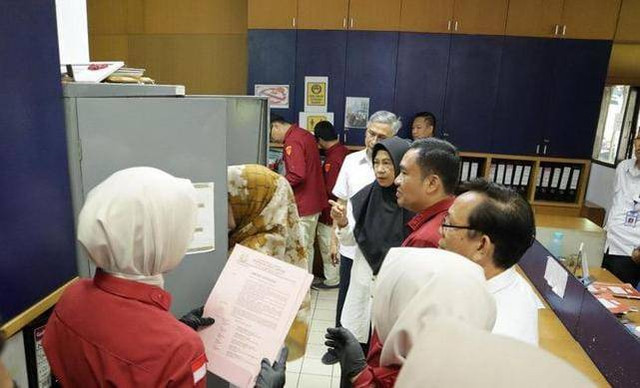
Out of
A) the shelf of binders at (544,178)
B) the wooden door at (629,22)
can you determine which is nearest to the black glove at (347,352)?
the shelf of binders at (544,178)

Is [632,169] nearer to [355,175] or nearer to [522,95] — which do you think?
[522,95]

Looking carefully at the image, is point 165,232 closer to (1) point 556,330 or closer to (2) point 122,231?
(2) point 122,231

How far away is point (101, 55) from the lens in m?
5.20

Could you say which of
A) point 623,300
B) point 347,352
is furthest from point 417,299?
point 623,300

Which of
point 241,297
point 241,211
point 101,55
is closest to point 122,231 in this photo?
point 241,297

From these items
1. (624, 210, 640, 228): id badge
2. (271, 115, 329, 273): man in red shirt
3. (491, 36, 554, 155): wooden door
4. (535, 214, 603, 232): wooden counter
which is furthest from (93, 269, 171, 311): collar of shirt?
(491, 36, 554, 155): wooden door

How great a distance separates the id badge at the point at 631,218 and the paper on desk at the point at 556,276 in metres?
1.33

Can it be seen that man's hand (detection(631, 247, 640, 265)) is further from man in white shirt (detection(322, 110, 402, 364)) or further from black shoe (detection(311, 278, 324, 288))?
black shoe (detection(311, 278, 324, 288))

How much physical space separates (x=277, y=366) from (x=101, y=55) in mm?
5119

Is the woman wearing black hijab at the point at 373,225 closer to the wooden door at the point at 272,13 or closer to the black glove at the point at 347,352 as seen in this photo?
the black glove at the point at 347,352

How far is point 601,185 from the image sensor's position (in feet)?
18.8

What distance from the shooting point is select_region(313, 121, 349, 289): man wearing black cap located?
4.04m

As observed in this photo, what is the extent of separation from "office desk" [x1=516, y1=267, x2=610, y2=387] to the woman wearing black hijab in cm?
82

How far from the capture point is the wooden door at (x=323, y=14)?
426 cm
